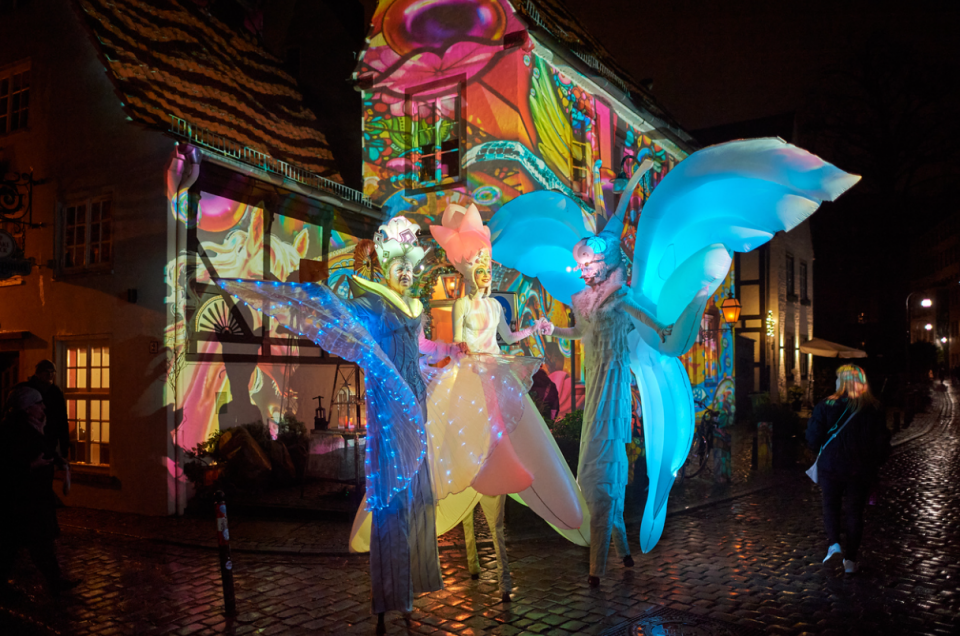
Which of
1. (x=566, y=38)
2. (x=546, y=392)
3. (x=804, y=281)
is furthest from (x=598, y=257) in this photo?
(x=804, y=281)

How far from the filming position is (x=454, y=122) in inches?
447

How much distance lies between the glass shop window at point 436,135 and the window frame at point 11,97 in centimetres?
601

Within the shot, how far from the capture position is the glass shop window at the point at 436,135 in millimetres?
11312

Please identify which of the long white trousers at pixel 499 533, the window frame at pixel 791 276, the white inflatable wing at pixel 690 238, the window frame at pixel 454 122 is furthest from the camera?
→ the window frame at pixel 791 276

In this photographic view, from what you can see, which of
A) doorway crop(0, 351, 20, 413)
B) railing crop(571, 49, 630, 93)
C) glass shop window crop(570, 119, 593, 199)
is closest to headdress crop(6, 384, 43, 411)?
doorway crop(0, 351, 20, 413)

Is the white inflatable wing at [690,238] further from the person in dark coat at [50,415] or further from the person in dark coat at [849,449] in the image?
the person in dark coat at [50,415]

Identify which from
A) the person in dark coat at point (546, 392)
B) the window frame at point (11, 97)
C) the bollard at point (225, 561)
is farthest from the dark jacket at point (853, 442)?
the window frame at point (11, 97)

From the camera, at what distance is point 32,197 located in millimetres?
10367

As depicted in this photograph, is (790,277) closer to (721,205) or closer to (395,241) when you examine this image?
(721,205)

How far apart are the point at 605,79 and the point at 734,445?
8393 mm

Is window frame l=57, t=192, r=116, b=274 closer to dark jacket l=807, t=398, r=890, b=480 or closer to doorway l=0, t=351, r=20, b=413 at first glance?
doorway l=0, t=351, r=20, b=413

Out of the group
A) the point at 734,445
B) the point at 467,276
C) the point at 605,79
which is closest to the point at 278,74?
the point at 605,79

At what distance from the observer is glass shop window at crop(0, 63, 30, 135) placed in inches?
420

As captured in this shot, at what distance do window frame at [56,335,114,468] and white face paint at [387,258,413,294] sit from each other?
6.45 metres
